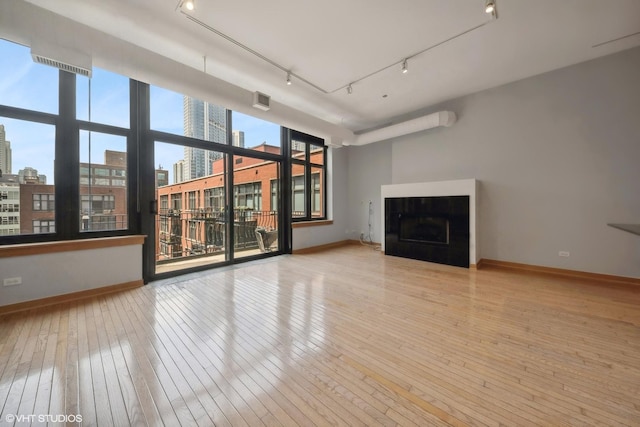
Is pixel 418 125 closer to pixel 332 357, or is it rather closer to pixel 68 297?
pixel 332 357

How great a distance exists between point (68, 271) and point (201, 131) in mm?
2826

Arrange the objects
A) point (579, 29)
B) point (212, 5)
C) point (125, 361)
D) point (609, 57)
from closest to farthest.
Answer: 1. point (125, 361)
2. point (212, 5)
3. point (579, 29)
4. point (609, 57)

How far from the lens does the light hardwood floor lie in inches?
55.6

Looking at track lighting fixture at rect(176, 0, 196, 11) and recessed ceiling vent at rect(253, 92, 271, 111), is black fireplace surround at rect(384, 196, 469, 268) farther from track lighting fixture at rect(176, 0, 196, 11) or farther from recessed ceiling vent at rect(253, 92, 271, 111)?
track lighting fixture at rect(176, 0, 196, 11)

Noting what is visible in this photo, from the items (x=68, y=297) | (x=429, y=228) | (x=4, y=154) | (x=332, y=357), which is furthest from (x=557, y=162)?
(x=4, y=154)

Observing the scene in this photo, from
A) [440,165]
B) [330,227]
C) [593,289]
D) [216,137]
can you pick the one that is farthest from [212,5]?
[593,289]

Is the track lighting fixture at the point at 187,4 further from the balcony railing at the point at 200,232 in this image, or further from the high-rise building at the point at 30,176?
the balcony railing at the point at 200,232

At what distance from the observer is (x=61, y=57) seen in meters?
2.33

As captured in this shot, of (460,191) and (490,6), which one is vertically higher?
(490,6)

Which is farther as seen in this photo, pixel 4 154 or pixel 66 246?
pixel 66 246

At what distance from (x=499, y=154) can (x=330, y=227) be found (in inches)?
165

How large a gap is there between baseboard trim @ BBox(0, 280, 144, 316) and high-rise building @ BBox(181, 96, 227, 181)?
73.1 inches

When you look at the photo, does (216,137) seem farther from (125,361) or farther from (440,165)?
(440,165)

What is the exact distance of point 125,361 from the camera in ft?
6.07
